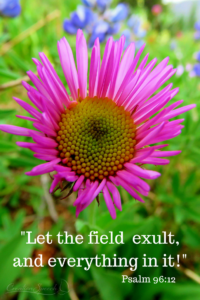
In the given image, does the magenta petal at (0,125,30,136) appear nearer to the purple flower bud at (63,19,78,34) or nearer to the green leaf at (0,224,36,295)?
the green leaf at (0,224,36,295)

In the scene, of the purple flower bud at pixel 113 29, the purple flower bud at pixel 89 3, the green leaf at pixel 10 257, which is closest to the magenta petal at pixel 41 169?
the green leaf at pixel 10 257

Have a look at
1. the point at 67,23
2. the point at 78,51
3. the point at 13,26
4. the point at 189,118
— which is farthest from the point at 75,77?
the point at 13,26

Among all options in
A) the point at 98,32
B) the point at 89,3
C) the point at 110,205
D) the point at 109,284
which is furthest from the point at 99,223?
the point at 89,3

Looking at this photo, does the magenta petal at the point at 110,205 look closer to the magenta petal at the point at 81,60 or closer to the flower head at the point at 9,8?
the magenta petal at the point at 81,60

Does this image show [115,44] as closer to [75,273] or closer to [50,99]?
[50,99]

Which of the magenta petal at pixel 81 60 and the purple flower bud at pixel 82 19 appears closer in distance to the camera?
the magenta petal at pixel 81 60

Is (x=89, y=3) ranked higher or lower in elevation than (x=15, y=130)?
higher

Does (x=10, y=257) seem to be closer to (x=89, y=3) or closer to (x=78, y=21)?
(x=78, y=21)
